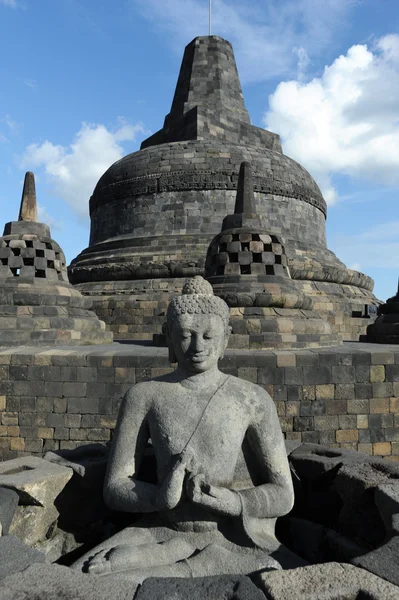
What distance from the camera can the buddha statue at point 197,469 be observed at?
230 cm

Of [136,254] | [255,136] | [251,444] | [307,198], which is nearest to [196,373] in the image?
[251,444]

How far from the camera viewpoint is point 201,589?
1838 millimetres

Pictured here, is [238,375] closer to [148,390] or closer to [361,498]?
[361,498]

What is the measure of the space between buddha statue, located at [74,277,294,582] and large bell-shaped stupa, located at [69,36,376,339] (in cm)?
943

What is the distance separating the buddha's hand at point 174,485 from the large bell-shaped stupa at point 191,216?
31.8 feet

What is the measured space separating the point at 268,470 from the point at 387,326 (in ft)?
28.5

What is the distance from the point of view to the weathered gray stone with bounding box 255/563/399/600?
178cm

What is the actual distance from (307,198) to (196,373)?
14841 mm

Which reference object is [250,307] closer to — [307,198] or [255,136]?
[307,198]

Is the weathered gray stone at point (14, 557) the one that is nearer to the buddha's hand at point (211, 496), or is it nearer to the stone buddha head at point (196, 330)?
the buddha's hand at point (211, 496)

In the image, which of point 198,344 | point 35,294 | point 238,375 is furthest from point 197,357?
point 35,294

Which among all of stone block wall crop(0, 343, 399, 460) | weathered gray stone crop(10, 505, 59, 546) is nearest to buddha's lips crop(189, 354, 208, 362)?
weathered gray stone crop(10, 505, 59, 546)

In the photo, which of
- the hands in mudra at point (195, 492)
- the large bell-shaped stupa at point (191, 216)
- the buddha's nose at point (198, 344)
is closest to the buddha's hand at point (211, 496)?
the hands in mudra at point (195, 492)

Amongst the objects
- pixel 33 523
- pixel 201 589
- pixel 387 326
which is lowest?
pixel 33 523
